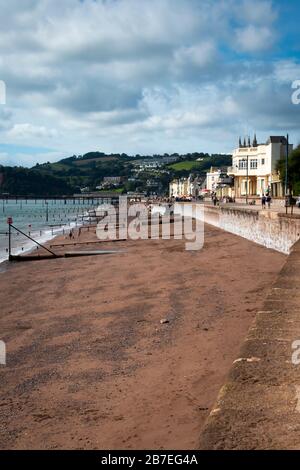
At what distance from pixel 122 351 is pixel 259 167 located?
Answer: 2370 inches

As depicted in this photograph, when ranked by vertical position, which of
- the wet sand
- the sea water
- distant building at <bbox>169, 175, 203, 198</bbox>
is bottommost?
the sea water

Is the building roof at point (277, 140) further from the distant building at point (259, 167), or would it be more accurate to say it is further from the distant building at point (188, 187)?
the distant building at point (188, 187)

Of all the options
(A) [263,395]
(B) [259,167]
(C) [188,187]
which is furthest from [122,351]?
(C) [188,187]

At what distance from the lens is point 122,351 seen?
28.5ft

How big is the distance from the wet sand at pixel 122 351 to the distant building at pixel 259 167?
42479 mm

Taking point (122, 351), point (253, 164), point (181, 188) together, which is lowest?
point (122, 351)

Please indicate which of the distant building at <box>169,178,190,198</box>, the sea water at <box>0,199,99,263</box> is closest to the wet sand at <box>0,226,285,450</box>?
the sea water at <box>0,199,99,263</box>

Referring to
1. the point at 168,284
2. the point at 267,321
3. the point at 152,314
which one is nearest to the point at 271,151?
the point at 168,284

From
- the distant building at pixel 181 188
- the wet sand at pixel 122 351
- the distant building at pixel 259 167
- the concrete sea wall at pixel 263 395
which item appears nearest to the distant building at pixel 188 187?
the distant building at pixel 181 188

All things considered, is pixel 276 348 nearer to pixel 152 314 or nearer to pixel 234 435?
pixel 234 435

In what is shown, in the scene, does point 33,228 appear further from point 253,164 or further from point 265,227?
point 265,227

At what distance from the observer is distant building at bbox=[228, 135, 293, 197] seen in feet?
197

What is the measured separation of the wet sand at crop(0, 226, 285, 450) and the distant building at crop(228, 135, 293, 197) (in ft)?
139

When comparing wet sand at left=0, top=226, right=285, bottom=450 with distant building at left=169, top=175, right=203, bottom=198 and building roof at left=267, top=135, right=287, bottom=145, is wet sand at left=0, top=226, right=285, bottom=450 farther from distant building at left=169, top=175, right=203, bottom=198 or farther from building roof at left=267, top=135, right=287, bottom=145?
distant building at left=169, top=175, right=203, bottom=198
